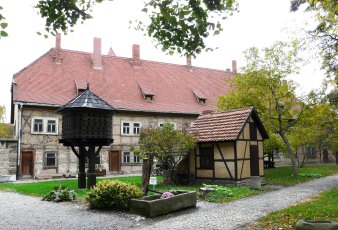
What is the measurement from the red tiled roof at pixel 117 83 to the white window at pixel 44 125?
132 cm

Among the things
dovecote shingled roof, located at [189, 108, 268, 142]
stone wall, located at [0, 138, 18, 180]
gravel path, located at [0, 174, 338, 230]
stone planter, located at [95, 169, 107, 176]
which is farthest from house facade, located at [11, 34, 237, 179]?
gravel path, located at [0, 174, 338, 230]

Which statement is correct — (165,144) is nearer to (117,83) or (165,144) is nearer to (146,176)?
(146,176)

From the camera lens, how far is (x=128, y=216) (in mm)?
9914

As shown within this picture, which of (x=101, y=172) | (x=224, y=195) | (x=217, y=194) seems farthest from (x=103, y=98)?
(x=224, y=195)

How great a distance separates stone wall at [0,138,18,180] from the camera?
23484 mm

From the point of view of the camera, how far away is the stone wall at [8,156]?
23484 mm

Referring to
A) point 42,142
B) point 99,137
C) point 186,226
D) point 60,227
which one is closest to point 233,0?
point 186,226

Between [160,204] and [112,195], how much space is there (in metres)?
1.80

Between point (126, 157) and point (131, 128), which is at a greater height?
point (131, 128)

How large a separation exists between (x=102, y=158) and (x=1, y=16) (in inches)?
871

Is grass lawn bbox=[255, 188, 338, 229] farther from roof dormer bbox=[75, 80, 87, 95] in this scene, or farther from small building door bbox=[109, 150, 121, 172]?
roof dormer bbox=[75, 80, 87, 95]

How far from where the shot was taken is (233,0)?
22.2ft

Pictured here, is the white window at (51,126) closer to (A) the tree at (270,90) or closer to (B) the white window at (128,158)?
(B) the white window at (128,158)

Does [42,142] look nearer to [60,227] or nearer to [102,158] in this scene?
[102,158]
